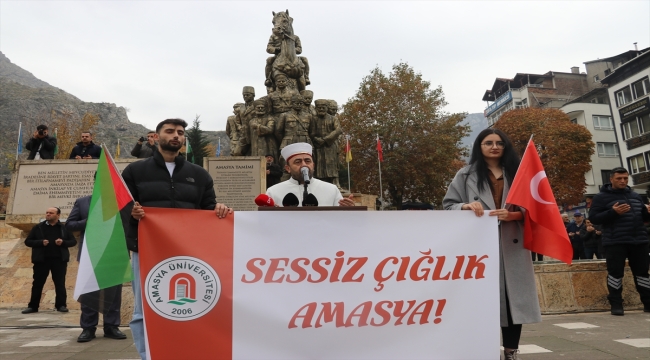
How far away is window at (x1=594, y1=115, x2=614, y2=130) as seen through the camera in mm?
56350

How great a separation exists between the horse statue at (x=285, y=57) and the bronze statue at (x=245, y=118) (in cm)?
83

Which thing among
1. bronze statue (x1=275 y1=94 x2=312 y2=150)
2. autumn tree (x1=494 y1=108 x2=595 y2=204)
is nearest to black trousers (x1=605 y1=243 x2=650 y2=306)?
bronze statue (x1=275 y1=94 x2=312 y2=150)

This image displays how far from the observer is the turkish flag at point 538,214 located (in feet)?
12.0

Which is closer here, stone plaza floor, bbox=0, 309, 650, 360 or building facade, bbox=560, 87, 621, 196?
stone plaza floor, bbox=0, 309, 650, 360

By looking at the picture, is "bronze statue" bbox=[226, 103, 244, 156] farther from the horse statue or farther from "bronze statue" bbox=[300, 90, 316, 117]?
"bronze statue" bbox=[300, 90, 316, 117]

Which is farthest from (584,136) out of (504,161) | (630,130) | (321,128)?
(504,161)

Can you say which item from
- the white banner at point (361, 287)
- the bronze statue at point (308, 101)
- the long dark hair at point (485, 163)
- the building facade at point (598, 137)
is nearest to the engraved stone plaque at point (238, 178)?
the bronze statue at point (308, 101)

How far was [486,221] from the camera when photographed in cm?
362

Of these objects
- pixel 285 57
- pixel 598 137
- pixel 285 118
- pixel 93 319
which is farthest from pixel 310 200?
pixel 598 137

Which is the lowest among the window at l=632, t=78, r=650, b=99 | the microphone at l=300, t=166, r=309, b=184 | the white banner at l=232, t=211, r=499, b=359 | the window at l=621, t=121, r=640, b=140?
the white banner at l=232, t=211, r=499, b=359

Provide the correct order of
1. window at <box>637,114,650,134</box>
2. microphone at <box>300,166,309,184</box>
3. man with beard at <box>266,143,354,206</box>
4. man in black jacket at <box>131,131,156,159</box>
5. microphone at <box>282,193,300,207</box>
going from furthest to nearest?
window at <box>637,114,650,134</box>
man in black jacket at <box>131,131,156,159</box>
man with beard at <box>266,143,354,206</box>
microphone at <box>282,193,300,207</box>
microphone at <box>300,166,309,184</box>

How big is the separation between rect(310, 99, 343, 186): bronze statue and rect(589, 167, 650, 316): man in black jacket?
23.7 ft

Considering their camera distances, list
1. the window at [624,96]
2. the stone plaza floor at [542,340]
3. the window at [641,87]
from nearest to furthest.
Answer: the stone plaza floor at [542,340] → the window at [641,87] → the window at [624,96]

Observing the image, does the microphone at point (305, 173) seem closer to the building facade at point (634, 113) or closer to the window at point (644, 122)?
the building facade at point (634, 113)
